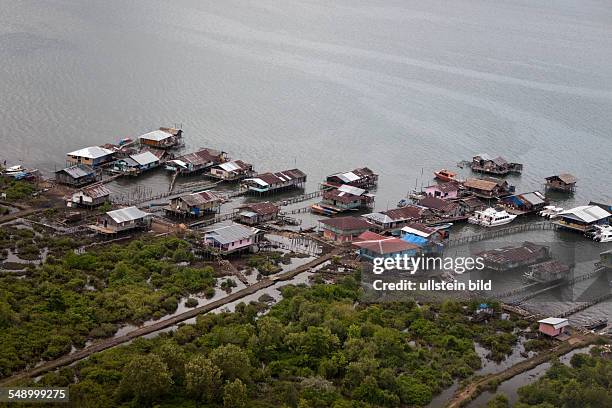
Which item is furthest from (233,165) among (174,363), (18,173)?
(174,363)

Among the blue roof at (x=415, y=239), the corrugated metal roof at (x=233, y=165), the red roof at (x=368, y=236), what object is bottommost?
the blue roof at (x=415, y=239)

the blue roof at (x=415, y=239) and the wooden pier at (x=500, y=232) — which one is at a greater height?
the blue roof at (x=415, y=239)

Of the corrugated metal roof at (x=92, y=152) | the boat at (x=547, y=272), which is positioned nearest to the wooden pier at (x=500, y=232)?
the boat at (x=547, y=272)

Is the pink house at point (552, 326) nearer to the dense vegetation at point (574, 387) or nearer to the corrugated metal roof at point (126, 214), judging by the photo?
the dense vegetation at point (574, 387)

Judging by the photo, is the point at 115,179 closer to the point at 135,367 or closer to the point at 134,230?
the point at 134,230

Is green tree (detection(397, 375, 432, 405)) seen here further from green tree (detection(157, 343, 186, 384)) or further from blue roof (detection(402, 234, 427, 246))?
blue roof (detection(402, 234, 427, 246))

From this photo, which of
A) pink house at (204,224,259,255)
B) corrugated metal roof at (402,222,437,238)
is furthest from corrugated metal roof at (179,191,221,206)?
corrugated metal roof at (402,222,437,238)

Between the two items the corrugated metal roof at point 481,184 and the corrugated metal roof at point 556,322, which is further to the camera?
the corrugated metal roof at point 481,184

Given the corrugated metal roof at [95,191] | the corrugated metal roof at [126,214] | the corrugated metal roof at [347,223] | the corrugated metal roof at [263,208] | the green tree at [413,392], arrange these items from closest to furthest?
the green tree at [413,392], the corrugated metal roof at [126,214], the corrugated metal roof at [347,223], the corrugated metal roof at [95,191], the corrugated metal roof at [263,208]
